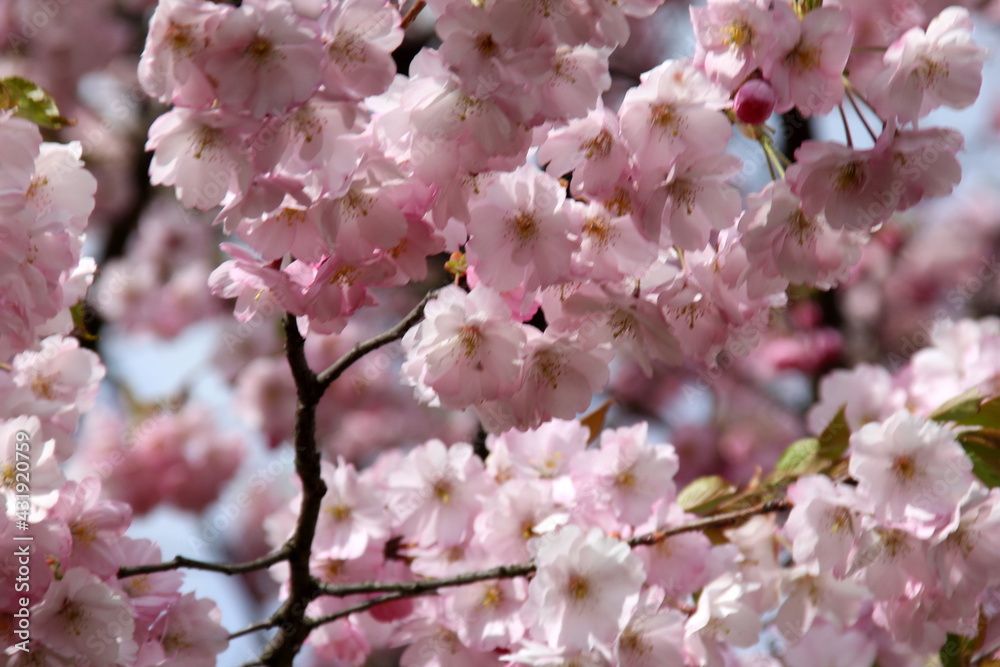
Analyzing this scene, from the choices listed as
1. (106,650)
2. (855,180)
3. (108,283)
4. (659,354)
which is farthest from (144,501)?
(855,180)

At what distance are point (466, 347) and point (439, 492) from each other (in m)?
0.55

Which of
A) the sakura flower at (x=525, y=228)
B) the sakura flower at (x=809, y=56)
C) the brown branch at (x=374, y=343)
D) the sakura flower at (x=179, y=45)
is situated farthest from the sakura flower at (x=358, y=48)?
the sakura flower at (x=809, y=56)

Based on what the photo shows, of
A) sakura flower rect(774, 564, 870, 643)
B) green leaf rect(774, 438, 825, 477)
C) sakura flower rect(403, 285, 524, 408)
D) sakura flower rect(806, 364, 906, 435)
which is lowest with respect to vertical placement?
sakura flower rect(806, 364, 906, 435)

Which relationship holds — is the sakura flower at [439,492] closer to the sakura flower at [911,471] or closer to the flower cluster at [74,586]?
the flower cluster at [74,586]

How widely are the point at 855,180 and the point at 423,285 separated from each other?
3.19 meters

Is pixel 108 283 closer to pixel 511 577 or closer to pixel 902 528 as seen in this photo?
pixel 511 577

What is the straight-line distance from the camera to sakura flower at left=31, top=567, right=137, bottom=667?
4.06ft

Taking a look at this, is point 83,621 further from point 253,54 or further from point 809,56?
point 809,56

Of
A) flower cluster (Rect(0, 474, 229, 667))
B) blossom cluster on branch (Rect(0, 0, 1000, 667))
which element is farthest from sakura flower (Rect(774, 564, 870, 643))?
flower cluster (Rect(0, 474, 229, 667))

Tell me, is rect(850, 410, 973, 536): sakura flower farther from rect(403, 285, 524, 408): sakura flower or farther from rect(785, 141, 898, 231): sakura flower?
rect(403, 285, 524, 408): sakura flower

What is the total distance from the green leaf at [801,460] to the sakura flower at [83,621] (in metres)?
1.03

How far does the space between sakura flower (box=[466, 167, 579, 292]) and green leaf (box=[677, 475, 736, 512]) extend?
678 mm

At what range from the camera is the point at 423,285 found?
424 cm

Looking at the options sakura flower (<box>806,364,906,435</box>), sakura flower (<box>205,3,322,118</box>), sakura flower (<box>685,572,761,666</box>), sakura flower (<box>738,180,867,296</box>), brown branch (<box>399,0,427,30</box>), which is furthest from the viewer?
sakura flower (<box>806,364,906,435</box>)
